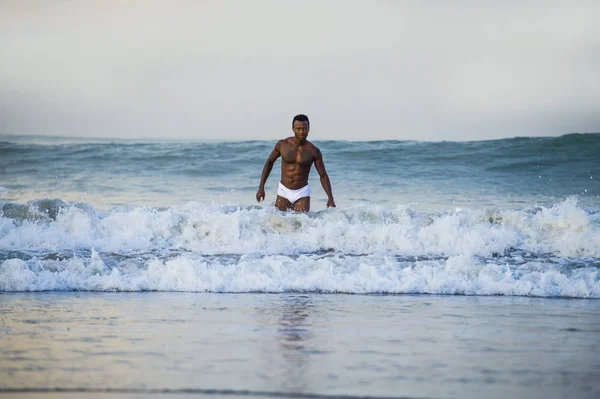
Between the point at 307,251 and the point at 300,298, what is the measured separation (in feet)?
9.19

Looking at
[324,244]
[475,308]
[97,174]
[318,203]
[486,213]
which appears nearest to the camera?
[475,308]

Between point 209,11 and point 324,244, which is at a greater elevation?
point 209,11

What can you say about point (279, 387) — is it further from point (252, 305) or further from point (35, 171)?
point (35, 171)

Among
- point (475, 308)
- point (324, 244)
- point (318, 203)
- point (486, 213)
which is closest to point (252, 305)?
point (475, 308)

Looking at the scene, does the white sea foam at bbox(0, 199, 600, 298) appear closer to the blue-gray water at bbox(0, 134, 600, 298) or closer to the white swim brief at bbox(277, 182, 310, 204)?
the blue-gray water at bbox(0, 134, 600, 298)

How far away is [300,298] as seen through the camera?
7023 mm

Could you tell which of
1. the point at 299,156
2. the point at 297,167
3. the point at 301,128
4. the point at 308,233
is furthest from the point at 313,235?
the point at 301,128

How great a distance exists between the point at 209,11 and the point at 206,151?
11.9ft

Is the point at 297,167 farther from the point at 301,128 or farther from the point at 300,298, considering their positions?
the point at 300,298

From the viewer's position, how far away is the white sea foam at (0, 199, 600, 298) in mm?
7652

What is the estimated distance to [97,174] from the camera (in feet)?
61.8

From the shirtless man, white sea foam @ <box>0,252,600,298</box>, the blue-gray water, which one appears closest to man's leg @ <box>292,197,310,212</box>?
the shirtless man

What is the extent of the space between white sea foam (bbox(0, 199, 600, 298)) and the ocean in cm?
2

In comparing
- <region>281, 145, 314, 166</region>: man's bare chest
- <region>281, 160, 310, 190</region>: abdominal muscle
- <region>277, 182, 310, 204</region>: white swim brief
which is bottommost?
Result: <region>277, 182, 310, 204</region>: white swim brief
